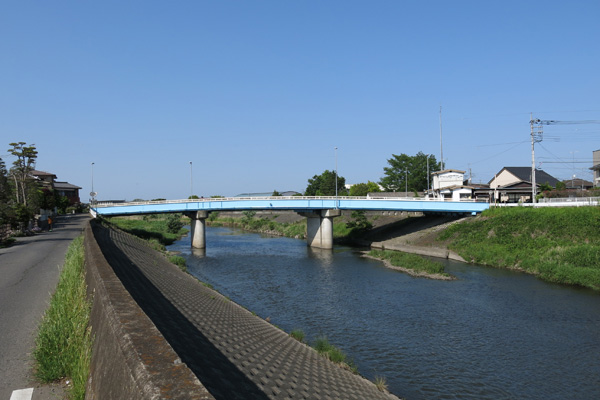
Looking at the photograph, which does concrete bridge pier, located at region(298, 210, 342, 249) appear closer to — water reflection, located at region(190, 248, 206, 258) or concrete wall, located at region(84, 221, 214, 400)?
water reflection, located at region(190, 248, 206, 258)

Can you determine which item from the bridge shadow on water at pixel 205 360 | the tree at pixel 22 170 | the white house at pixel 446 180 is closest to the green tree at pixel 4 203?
the tree at pixel 22 170

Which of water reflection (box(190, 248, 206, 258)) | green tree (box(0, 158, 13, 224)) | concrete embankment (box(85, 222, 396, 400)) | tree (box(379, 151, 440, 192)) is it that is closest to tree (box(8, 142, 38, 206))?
green tree (box(0, 158, 13, 224))

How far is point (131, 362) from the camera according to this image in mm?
5324

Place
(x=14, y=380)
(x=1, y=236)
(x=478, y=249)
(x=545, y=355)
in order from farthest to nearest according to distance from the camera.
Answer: (x=478, y=249) → (x=1, y=236) → (x=545, y=355) → (x=14, y=380)

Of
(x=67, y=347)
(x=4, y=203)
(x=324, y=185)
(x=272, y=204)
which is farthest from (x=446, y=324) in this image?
(x=324, y=185)

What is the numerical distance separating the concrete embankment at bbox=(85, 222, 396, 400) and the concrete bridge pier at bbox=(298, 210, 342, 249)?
3744cm

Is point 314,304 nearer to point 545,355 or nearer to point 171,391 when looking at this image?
point 545,355

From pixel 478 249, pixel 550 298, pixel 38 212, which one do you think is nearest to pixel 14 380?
pixel 550 298

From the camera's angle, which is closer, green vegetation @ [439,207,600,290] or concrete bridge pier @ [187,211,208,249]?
green vegetation @ [439,207,600,290]

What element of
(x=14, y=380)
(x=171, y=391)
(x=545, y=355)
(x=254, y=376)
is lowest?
(x=545, y=355)

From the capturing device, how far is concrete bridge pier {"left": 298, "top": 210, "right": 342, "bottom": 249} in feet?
190

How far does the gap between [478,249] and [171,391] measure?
43.9 m

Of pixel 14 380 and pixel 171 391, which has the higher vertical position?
pixel 171 391

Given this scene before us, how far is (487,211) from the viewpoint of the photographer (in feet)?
169
